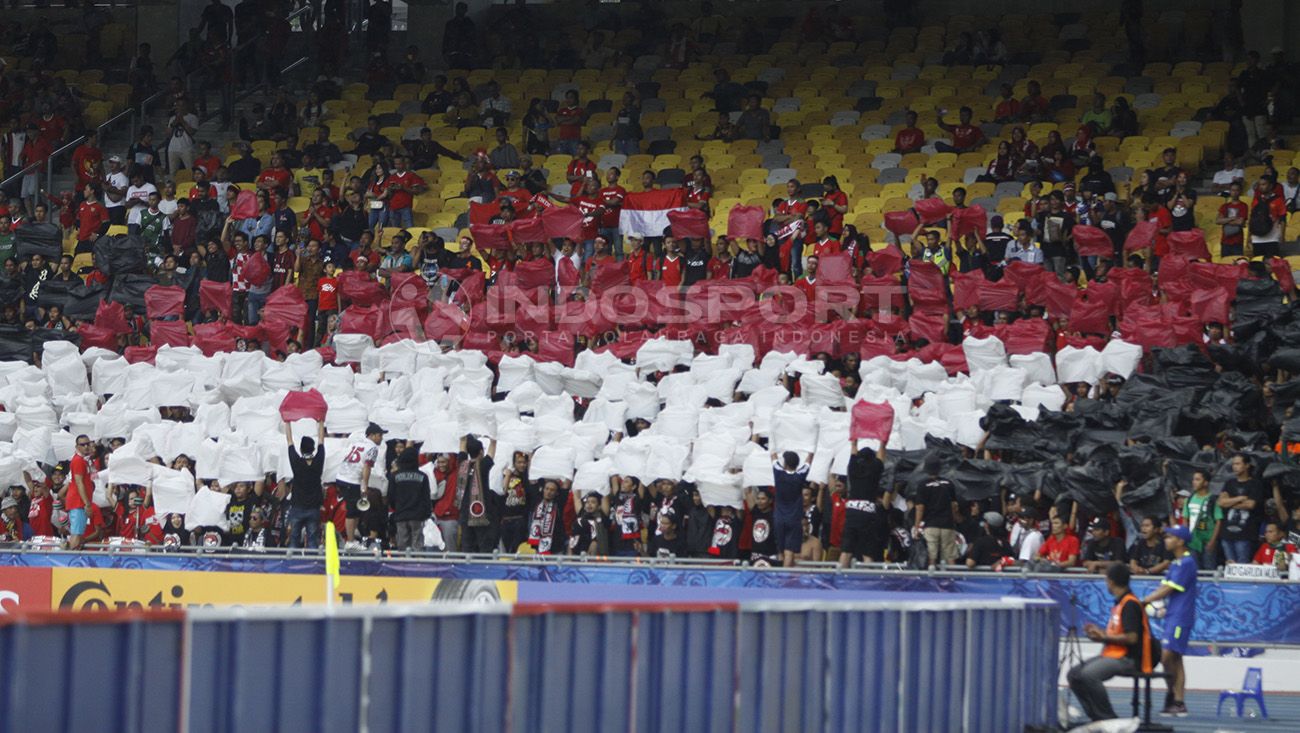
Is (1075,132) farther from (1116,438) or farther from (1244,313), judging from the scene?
(1116,438)

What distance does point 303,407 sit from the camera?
68.7ft

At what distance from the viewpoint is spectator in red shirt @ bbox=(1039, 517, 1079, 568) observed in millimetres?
16969

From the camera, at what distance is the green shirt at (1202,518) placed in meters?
17.0

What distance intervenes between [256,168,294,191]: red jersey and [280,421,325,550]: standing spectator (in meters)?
10.3

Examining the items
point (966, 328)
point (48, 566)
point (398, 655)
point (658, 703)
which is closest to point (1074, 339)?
point (966, 328)

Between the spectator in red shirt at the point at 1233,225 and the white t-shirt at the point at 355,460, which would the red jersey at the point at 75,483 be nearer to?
the white t-shirt at the point at 355,460

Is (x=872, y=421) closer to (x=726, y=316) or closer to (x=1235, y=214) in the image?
(x=726, y=316)

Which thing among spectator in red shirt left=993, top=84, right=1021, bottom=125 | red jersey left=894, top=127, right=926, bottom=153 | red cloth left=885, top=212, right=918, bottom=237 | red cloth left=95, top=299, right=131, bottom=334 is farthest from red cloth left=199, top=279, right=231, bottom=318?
spectator in red shirt left=993, top=84, right=1021, bottom=125

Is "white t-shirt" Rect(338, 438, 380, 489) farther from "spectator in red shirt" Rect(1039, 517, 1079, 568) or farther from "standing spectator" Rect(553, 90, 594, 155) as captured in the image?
"standing spectator" Rect(553, 90, 594, 155)

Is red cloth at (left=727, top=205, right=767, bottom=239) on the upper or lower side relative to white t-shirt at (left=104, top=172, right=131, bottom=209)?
lower

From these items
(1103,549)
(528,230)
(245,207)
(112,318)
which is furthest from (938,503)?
(245,207)

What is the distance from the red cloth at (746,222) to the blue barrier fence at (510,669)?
44.6 feet

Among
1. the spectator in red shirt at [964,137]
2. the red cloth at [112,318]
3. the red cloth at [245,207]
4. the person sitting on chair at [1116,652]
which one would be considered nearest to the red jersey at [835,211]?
the spectator in red shirt at [964,137]

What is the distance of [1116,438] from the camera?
1883 centimetres
